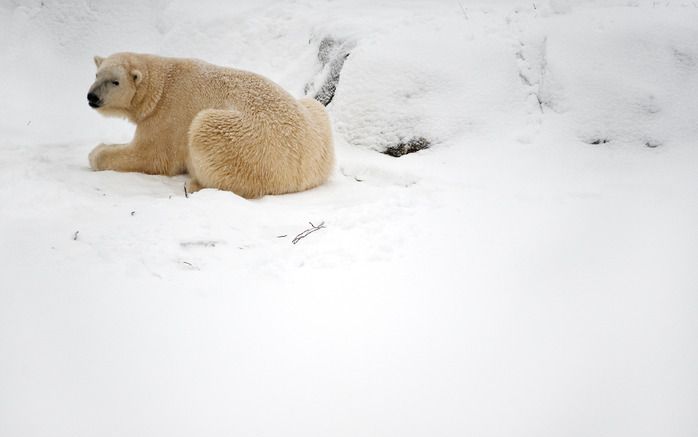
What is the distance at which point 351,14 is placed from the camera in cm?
769

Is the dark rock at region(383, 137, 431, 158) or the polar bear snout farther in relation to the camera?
the dark rock at region(383, 137, 431, 158)

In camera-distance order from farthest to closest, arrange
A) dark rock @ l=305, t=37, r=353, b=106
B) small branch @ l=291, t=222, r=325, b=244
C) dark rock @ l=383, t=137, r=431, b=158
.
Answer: dark rock @ l=305, t=37, r=353, b=106
dark rock @ l=383, t=137, r=431, b=158
small branch @ l=291, t=222, r=325, b=244

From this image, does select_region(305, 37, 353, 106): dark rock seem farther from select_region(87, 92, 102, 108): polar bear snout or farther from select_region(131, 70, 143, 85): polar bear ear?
select_region(87, 92, 102, 108): polar bear snout

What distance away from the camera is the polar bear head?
4.88m

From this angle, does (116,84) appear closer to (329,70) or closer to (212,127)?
(212,127)

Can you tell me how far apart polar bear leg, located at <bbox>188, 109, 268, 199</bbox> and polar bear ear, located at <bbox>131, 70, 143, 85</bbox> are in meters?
0.92

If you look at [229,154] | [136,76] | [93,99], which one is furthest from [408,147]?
[93,99]

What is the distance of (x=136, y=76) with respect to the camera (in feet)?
16.1

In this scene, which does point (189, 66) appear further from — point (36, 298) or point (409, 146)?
point (36, 298)

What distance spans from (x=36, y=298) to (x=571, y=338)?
7.61 feet

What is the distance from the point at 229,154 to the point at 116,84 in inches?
57.8

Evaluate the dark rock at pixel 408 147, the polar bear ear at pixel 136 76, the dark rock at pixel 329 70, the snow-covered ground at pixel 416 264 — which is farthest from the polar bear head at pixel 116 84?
the dark rock at pixel 408 147

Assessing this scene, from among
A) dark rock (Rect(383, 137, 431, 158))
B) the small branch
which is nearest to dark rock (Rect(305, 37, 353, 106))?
dark rock (Rect(383, 137, 431, 158))

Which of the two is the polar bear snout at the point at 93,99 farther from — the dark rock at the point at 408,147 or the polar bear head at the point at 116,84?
the dark rock at the point at 408,147
